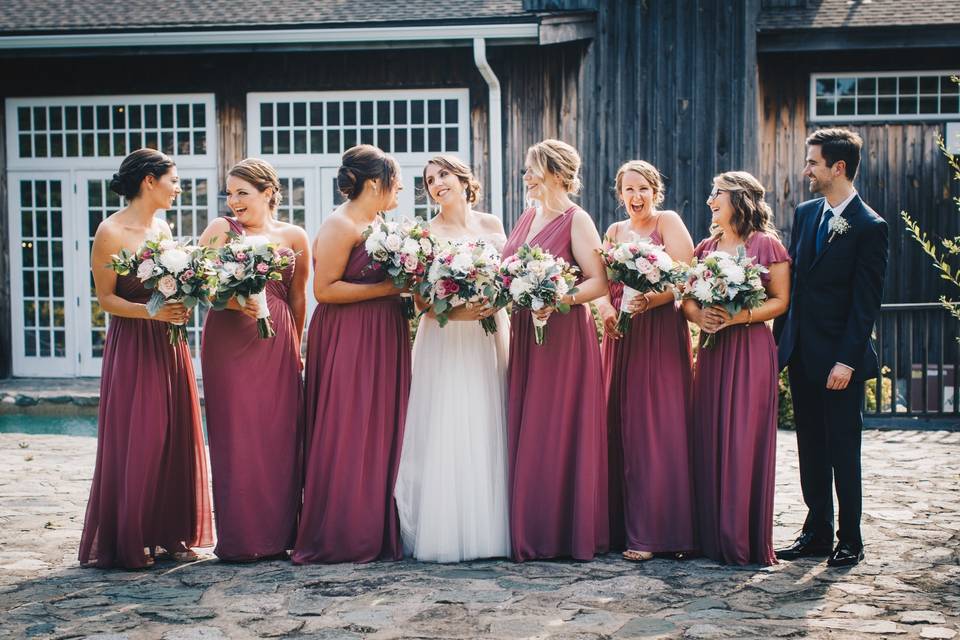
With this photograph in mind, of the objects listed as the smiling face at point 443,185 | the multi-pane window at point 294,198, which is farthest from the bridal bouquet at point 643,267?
the multi-pane window at point 294,198

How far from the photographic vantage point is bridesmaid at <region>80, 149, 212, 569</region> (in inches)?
228

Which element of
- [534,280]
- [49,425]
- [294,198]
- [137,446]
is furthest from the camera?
[294,198]

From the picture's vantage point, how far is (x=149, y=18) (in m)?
13.5

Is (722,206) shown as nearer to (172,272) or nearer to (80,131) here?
(172,272)

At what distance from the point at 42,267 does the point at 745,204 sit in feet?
35.3

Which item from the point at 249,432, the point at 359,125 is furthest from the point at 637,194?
the point at 359,125

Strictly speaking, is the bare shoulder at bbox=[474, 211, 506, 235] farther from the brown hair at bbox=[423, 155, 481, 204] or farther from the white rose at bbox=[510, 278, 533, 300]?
the white rose at bbox=[510, 278, 533, 300]

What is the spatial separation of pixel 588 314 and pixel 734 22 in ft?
25.3

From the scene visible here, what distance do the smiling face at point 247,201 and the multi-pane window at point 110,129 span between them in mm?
7858

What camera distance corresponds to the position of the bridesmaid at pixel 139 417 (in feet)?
19.0

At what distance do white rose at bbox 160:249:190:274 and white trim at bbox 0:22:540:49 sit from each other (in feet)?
23.7

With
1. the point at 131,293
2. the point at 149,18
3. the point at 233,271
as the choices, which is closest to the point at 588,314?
the point at 233,271

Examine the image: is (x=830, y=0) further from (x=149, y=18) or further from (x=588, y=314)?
(x=588, y=314)

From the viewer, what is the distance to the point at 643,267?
5.79 meters
